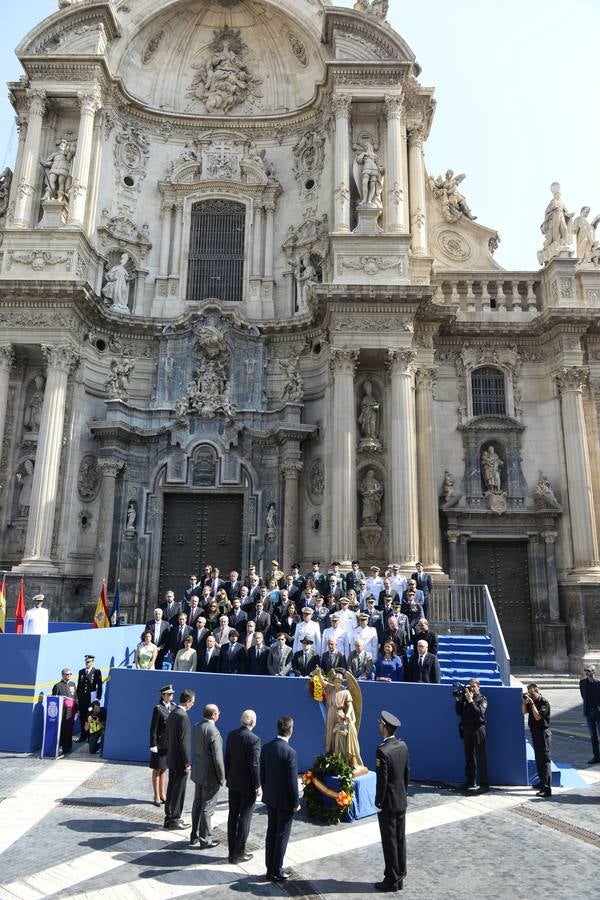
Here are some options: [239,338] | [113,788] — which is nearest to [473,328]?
[239,338]

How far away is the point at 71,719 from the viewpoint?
12430 millimetres

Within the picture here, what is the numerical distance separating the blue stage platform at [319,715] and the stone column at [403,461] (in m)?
9.71

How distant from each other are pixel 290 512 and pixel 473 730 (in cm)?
1322

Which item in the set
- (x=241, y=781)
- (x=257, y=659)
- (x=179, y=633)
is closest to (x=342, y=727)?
(x=241, y=781)

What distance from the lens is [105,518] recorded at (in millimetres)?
23000

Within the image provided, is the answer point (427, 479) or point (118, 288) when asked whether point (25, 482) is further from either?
point (427, 479)

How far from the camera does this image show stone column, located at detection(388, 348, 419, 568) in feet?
69.1

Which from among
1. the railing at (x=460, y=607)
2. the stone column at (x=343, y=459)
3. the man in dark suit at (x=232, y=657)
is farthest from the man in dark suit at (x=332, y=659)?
the stone column at (x=343, y=459)

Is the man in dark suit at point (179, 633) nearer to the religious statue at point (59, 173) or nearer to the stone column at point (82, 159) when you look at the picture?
the stone column at point (82, 159)

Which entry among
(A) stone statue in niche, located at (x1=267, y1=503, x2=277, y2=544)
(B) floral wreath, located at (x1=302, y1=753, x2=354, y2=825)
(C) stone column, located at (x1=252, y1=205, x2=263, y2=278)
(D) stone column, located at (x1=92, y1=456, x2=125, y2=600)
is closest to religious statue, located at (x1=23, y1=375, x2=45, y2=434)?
(D) stone column, located at (x1=92, y1=456, x2=125, y2=600)

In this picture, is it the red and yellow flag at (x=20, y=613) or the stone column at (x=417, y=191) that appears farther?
the stone column at (x=417, y=191)

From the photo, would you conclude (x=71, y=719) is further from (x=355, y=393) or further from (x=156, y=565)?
(x=355, y=393)

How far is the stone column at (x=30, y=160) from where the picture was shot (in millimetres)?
24766

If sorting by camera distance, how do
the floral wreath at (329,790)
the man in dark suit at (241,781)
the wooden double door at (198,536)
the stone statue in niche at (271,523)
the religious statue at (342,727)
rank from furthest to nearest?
the wooden double door at (198,536) → the stone statue in niche at (271,523) → the religious statue at (342,727) → the floral wreath at (329,790) → the man in dark suit at (241,781)
